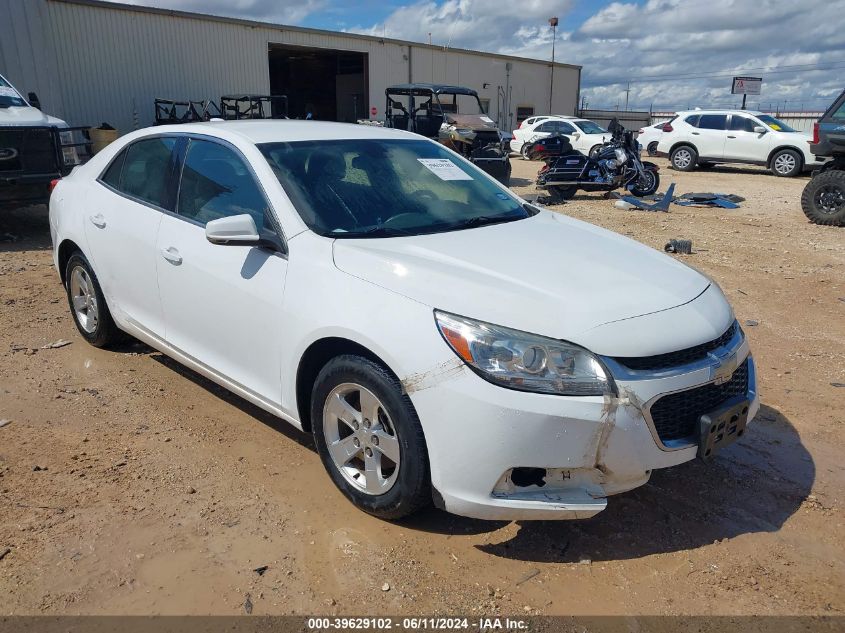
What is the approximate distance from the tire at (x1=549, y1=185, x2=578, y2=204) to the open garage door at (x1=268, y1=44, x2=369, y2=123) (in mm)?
15329

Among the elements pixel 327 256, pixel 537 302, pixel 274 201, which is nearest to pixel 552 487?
pixel 537 302

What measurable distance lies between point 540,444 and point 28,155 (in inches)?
325

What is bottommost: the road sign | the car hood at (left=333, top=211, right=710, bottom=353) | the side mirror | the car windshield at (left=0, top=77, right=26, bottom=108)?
the car hood at (left=333, top=211, right=710, bottom=353)

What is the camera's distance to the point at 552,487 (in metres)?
2.51

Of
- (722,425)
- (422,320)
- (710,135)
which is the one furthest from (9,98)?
(710,135)

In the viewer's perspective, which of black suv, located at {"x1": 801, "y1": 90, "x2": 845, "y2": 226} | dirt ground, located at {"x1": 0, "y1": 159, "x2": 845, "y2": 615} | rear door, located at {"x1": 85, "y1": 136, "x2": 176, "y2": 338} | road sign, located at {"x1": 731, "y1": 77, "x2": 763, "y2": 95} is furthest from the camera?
road sign, located at {"x1": 731, "y1": 77, "x2": 763, "y2": 95}

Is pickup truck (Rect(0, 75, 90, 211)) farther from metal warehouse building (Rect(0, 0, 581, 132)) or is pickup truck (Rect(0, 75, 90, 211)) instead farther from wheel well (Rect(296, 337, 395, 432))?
metal warehouse building (Rect(0, 0, 581, 132))

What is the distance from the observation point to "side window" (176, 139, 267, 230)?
336 cm

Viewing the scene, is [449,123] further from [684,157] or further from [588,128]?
[588,128]

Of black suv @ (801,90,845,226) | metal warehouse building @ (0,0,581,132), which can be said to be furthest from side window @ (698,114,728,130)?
metal warehouse building @ (0,0,581,132)

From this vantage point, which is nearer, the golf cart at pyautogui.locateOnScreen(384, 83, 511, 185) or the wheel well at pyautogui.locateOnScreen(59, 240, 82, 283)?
the wheel well at pyautogui.locateOnScreen(59, 240, 82, 283)

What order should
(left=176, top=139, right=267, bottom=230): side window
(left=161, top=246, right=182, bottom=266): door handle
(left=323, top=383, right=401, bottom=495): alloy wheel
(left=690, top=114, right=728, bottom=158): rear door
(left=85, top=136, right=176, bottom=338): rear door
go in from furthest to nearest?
(left=690, top=114, right=728, bottom=158): rear door, (left=85, top=136, right=176, bottom=338): rear door, (left=161, top=246, right=182, bottom=266): door handle, (left=176, top=139, right=267, bottom=230): side window, (left=323, top=383, right=401, bottom=495): alloy wheel

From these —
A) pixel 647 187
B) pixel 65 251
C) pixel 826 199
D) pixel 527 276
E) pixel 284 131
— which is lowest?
pixel 647 187

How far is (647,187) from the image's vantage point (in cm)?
1327
